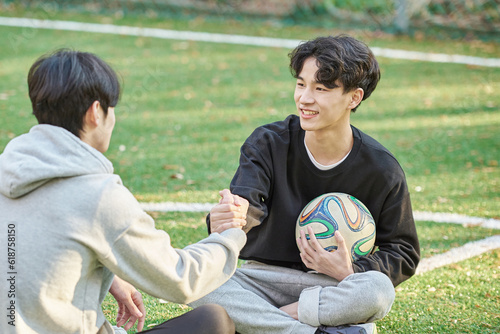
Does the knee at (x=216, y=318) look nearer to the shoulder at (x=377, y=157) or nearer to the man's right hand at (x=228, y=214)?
the man's right hand at (x=228, y=214)

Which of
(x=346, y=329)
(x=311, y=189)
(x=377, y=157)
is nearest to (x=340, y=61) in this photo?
(x=377, y=157)

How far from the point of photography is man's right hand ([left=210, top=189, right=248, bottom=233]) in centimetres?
324

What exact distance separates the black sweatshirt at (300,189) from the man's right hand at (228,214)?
141mm

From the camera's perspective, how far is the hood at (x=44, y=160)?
2.35m

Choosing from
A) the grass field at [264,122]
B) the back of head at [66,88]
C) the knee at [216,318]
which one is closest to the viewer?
the back of head at [66,88]

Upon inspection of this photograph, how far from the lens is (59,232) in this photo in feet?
7.79

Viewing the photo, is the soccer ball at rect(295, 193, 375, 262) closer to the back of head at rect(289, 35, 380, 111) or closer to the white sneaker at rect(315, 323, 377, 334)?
the white sneaker at rect(315, 323, 377, 334)

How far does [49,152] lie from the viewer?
2.41 meters

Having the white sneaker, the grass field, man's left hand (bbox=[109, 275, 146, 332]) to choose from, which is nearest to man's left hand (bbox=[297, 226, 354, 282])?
the white sneaker

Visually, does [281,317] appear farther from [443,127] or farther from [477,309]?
[443,127]

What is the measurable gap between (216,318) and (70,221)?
77cm

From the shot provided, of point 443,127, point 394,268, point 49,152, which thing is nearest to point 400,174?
point 394,268

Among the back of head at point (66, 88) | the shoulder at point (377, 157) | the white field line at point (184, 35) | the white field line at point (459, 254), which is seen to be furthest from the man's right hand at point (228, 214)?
the white field line at point (184, 35)

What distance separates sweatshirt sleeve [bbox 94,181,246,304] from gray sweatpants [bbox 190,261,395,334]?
26.2 inches
